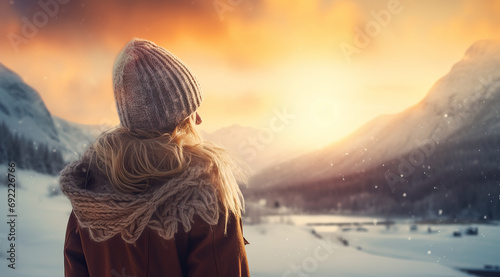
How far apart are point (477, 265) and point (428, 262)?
0.45 m

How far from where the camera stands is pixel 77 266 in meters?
0.92

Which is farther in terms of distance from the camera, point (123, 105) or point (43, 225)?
point (43, 225)

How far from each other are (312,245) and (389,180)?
1.20 m

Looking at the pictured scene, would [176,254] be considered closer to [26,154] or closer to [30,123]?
[26,154]

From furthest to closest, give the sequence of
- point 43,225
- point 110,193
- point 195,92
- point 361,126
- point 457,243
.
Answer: point 361,126 < point 457,243 < point 43,225 < point 195,92 < point 110,193

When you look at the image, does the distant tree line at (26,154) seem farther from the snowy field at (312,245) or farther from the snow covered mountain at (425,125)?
the snow covered mountain at (425,125)

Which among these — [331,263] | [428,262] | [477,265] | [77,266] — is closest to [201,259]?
[77,266]

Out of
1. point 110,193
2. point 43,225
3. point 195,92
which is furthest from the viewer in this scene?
point 43,225

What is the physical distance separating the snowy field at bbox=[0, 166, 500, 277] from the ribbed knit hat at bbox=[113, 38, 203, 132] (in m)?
2.75

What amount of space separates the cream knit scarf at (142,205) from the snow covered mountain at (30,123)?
3192mm

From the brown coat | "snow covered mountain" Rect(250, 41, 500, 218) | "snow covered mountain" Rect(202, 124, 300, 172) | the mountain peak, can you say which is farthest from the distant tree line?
the mountain peak

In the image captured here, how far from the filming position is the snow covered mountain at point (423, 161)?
4.34 m

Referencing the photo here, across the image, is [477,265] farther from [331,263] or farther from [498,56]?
[498,56]

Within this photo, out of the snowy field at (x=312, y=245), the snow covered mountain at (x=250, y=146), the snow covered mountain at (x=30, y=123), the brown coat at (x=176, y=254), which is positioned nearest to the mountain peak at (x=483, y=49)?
the snowy field at (x=312, y=245)
